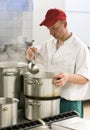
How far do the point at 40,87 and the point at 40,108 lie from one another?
11 centimetres

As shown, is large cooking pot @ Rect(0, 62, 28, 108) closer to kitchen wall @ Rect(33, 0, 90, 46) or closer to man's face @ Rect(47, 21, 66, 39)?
man's face @ Rect(47, 21, 66, 39)

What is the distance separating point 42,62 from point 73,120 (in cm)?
61

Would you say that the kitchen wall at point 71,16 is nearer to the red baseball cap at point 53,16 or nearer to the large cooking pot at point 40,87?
the red baseball cap at point 53,16

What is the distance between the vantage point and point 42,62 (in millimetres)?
1937

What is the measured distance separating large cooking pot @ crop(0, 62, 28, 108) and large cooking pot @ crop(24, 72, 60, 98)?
3.7 inches

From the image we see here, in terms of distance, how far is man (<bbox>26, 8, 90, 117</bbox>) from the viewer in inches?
67.1

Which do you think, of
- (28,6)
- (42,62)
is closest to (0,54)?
(28,6)

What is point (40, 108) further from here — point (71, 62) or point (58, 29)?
point (58, 29)

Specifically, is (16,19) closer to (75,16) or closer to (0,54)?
(0,54)

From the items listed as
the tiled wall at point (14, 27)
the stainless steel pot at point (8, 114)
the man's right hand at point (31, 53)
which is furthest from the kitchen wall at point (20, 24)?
the stainless steel pot at point (8, 114)

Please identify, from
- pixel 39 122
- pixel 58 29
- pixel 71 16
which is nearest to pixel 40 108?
pixel 39 122

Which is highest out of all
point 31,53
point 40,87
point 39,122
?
point 31,53

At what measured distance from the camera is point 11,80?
5.20 ft

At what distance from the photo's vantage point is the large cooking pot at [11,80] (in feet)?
5.16
